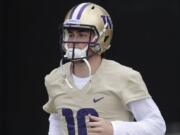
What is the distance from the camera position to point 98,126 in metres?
4.16

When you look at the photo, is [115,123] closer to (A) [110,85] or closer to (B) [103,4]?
(A) [110,85]

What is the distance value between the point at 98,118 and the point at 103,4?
12.2 ft

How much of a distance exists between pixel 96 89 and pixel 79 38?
294mm

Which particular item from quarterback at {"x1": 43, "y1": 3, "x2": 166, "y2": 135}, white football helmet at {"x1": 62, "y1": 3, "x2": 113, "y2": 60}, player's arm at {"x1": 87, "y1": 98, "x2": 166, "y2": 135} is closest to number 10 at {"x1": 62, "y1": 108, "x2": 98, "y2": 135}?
quarterback at {"x1": 43, "y1": 3, "x2": 166, "y2": 135}

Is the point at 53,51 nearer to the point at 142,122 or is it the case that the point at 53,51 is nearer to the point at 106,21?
the point at 106,21

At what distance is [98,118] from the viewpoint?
4180mm

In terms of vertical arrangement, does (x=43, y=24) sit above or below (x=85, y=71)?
below

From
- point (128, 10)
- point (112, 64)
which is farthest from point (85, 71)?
point (128, 10)

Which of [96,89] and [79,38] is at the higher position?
[79,38]

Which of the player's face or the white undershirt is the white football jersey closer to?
the white undershirt

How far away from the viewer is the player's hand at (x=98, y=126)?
4.16 meters

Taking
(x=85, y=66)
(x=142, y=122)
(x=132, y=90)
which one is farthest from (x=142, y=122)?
(x=85, y=66)

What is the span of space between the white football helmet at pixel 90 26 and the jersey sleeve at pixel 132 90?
0.79 ft

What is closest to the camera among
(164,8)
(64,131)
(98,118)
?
(98,118)
